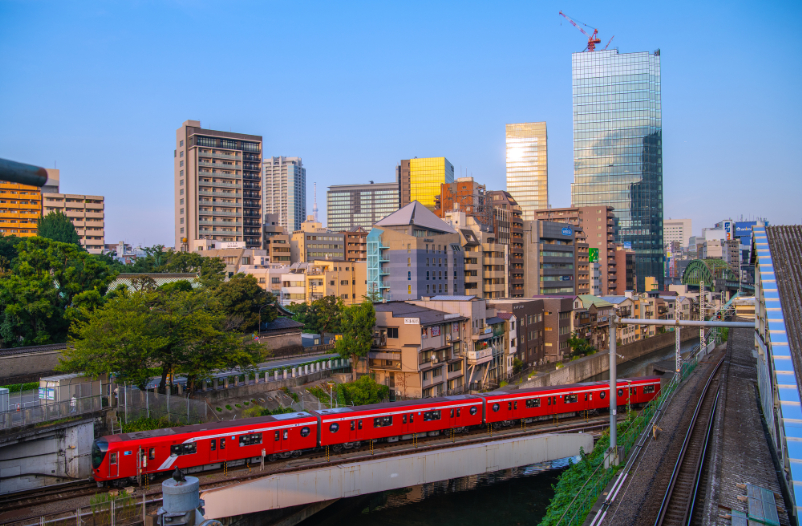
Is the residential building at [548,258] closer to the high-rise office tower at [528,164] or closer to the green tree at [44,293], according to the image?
the green tree at [44,293]

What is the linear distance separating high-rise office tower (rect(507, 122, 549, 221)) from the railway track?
143m

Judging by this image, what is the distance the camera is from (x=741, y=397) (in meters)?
36.0

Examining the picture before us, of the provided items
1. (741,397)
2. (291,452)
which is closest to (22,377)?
(291,452)

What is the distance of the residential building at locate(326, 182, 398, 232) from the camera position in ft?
610

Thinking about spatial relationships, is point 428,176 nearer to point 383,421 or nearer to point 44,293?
point 44,293

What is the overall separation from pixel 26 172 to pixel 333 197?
633ft

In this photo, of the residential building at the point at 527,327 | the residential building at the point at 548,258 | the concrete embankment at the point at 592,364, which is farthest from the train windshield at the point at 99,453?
the residential building at the point at 548,258

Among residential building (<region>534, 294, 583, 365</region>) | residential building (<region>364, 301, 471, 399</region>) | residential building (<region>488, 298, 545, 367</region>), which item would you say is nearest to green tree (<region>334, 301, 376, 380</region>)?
residential building (<region>364, 301, 471, 399</region>)

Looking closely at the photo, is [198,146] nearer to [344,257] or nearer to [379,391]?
[344,257]

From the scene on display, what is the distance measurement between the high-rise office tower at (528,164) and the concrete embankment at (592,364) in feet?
290

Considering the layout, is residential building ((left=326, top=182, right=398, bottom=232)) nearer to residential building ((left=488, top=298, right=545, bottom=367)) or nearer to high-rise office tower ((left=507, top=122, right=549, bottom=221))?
high-rise office tower ((left=507, top=122, right=549, bottom=221))

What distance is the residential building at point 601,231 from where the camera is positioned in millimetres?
113188

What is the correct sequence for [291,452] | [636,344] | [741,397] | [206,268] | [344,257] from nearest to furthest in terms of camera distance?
[291,452] → [741,397] → [206,268] → [636,344] → [344,257]

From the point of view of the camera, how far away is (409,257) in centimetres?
5878
